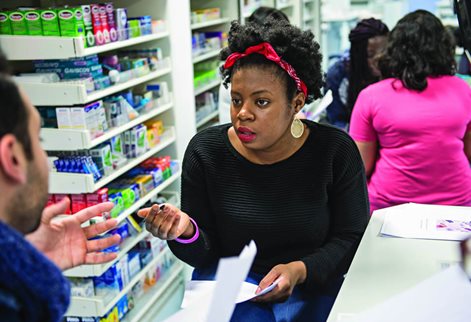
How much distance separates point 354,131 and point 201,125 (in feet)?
4.71

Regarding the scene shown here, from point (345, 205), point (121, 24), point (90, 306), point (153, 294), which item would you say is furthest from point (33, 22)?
point (153, 294)

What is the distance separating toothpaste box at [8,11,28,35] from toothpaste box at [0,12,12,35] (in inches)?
0.5

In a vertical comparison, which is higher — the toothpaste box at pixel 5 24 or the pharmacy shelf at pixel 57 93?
the toothpaste box at pixel 5 24

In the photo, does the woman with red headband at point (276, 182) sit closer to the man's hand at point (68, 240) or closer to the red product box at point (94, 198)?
the man's hand at point (68, 240)

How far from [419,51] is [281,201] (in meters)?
1.25

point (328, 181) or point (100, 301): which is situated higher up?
point (328, 181)

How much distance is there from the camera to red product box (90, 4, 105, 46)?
229cm

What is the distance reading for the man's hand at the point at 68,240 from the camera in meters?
1.16

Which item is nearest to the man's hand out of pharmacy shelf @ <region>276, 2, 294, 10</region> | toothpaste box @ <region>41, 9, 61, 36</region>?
toothpaste box @ <region>41, 9, 61, 36</region>

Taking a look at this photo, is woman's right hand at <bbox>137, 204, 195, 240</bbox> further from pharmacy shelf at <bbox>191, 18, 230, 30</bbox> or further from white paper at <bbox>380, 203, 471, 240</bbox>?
pharmacy shelf at <bbox>191, 18, 230, 30</bbox>

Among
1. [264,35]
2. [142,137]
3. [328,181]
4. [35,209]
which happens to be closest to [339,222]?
[328,181]

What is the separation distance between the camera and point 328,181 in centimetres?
174

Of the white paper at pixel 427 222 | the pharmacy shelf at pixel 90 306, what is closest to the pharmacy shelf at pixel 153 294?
the pharmacy shelf at pixel 90 306

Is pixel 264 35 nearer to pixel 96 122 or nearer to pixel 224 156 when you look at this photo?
pixel 224 156
